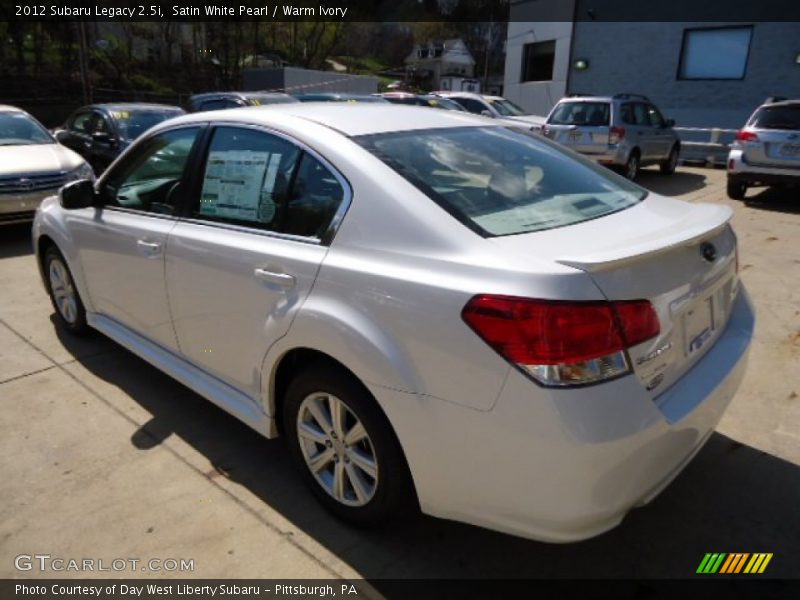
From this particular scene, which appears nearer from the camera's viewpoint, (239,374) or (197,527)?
(197,527)

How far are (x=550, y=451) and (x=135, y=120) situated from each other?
1022cm

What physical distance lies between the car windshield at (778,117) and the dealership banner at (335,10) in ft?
31.4

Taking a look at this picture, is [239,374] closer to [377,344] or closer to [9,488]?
[377,344]

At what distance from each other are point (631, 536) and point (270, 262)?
1.83 metres

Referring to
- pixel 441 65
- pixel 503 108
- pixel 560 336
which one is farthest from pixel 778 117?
pixel 441 65

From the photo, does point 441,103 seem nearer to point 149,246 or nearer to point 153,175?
point 153,175

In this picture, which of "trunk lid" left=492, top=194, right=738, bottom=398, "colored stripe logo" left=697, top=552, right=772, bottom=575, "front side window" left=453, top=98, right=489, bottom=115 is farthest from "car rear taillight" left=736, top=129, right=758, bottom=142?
"colored stripe logo" left=697, top=552, right=772, bottom=575

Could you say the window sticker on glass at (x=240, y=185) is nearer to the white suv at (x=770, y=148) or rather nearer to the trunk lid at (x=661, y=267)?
the trunk lid at (x=661, y=267)

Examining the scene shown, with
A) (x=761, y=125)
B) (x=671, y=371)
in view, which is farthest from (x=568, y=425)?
(x=761, y=125)

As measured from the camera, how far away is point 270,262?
97.8 inches

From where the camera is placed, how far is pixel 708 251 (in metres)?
2.25

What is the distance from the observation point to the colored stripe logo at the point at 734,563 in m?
2.31

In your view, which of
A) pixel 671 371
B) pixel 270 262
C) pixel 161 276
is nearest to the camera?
pixel 671 371

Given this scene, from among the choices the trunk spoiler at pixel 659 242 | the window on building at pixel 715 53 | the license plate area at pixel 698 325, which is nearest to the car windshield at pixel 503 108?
the window on building at pixel 715 53
